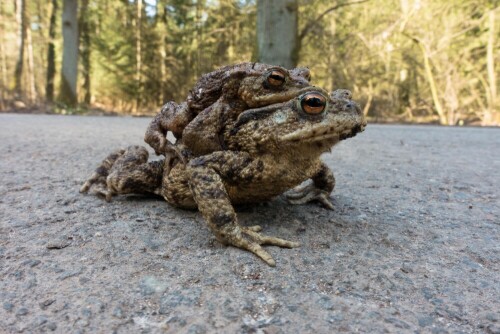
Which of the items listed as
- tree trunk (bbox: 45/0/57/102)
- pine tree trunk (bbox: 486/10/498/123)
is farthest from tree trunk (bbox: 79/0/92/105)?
pine tree trunk (bbox: 486/10/498/123)

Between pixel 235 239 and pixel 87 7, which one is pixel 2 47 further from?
pixel 235 239

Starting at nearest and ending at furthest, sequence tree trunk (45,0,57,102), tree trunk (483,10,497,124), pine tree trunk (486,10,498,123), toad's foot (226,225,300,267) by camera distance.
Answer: toad's foot (226,225,300,267) < tree trunk (483,10,497,124) < pine tree trunk (486,10,498,123) < tree trunk (45,0,57,102)

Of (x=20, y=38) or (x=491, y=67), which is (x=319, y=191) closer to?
(x=491, y=67)

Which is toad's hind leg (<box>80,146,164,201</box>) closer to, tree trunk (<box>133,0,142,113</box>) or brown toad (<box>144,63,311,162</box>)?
brown toad (<box>144,63,311,162</box>)

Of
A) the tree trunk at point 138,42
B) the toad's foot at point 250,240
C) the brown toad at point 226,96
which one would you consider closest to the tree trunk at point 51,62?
the tree trunk at point 138,42

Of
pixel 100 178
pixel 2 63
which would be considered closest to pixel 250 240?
pixel 100 178

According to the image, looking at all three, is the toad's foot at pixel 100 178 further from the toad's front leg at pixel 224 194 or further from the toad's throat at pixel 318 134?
the toad's throat at pixel 318 134

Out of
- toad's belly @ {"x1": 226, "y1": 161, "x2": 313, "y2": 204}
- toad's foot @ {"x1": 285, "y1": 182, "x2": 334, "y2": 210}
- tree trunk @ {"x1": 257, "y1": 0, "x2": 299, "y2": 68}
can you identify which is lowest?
toad's foot @ {"x1": 285, "y1": 182, "x2": 334, "y2": 210}
